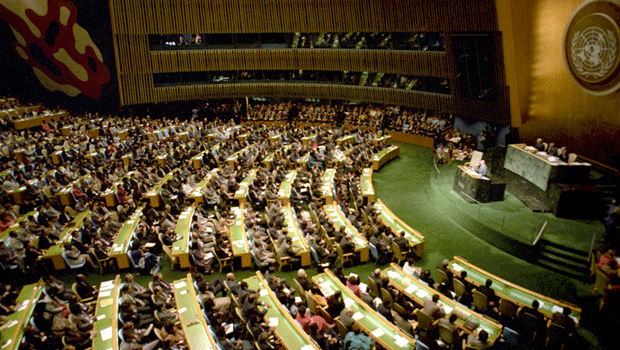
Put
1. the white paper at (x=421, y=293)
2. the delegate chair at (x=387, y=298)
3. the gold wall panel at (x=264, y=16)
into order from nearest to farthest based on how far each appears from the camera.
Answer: the delegate chair at (x=387, y=298) < the white paper at (x=421, y=293) < the gold wall panel at (x=264, y=16)

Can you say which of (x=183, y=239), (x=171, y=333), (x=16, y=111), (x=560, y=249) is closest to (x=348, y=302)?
(x=171, y=333)

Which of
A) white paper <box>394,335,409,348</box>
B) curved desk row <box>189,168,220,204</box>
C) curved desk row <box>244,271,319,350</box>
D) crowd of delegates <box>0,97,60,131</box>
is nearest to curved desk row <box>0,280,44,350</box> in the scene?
curved desk row <box>244,271,319,350</box>

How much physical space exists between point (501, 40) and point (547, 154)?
565cm

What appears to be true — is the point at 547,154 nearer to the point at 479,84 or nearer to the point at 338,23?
the point at 479,84

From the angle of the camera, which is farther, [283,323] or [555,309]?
[555,309]

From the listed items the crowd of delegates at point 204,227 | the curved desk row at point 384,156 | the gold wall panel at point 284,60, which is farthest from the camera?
the gold wall panel at point 284,60

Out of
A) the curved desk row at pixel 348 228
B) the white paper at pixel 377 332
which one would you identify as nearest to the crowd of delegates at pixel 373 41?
the curved desk row at pixel 348 228

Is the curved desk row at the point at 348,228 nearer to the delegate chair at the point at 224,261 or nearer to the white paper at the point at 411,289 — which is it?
the white paper at the point at 411,289

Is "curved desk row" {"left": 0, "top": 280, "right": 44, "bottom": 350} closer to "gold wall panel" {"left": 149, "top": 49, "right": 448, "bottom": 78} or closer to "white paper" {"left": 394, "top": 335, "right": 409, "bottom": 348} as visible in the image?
"white paper" {"left": 394, "top": 335, "right": 409, "bottom": 348}

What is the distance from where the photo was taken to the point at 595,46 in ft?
31.9

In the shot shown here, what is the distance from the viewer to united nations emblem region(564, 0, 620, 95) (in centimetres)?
912

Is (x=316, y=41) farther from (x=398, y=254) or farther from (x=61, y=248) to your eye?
(x=61, y=248)

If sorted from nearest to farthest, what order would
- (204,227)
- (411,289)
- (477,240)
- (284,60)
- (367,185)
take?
(411,289) → (204,227) → (477,240) → (367,185) → (284,60)

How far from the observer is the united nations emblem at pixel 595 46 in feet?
29.9
